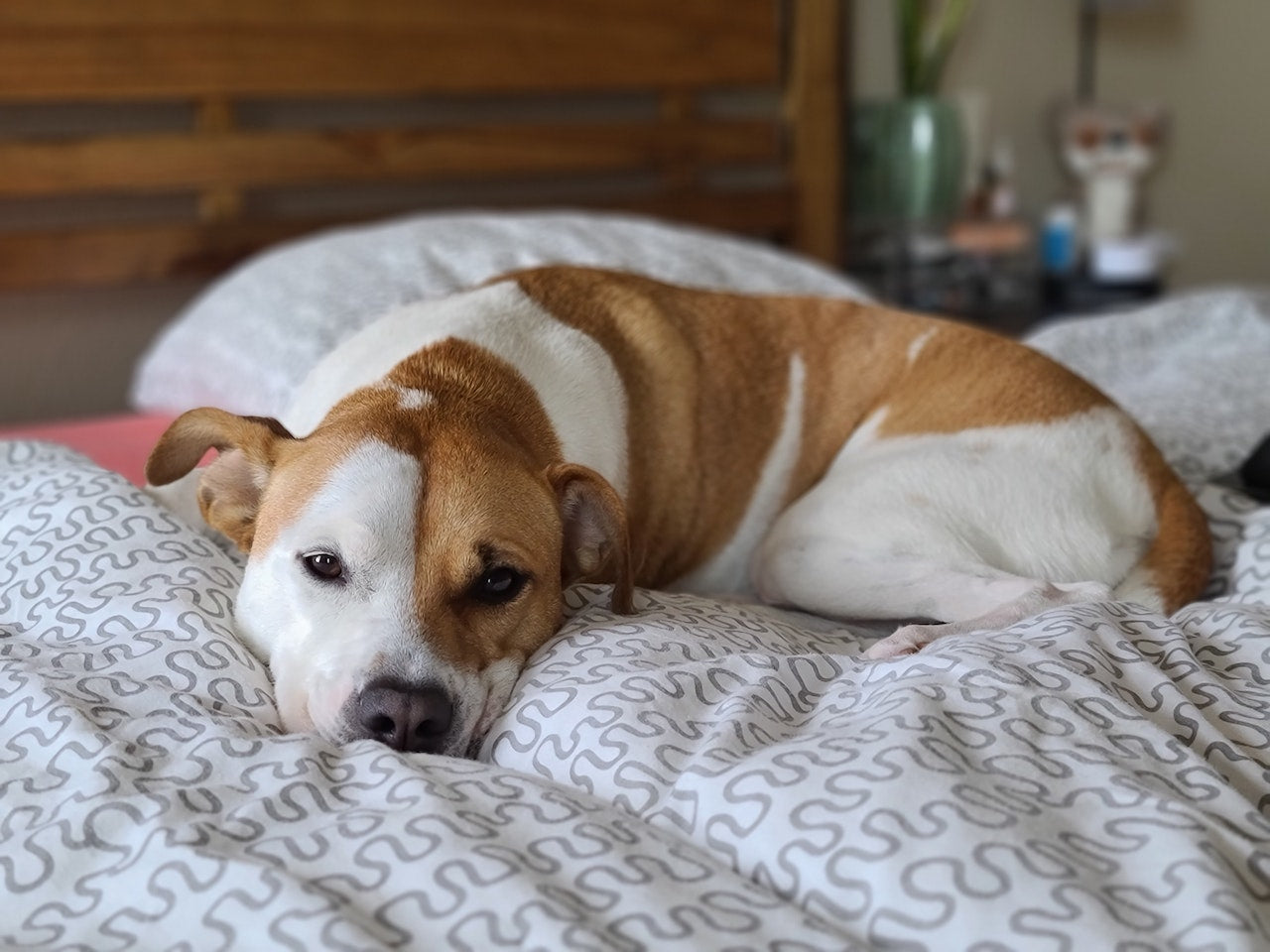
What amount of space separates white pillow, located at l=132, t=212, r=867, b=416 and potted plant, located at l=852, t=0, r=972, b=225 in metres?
1.36

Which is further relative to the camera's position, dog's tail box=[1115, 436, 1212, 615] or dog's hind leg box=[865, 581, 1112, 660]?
dog's tail box=[1115, 436, 1212, 615]

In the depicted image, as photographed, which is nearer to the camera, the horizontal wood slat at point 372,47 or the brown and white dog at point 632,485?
the brown and white dog at point 632,485

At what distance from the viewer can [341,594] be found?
170cm

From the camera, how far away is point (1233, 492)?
2.43 meters

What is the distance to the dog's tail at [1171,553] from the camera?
2.10m

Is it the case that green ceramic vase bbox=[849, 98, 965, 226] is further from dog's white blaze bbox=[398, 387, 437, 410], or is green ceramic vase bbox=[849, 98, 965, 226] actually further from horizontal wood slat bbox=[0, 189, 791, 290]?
dog's white blaze bbox=[398, 387, 437, 410]

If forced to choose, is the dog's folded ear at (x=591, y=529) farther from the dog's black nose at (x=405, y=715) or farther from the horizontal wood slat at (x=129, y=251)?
the horizontal wood slat at (x=129, y=251)

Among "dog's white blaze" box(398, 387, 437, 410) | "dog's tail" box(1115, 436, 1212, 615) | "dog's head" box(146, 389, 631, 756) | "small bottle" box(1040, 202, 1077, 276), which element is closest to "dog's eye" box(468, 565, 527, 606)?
"dog's head" box(146, 389, 631, 756)

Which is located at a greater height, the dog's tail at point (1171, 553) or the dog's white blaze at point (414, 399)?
the dog's white blaze at point (414, 399)

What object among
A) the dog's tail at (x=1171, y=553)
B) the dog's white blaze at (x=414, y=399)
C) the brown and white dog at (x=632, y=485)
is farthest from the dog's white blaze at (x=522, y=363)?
the dog's tail at (x=1171, y=553)

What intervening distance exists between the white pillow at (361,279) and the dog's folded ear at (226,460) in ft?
2.96

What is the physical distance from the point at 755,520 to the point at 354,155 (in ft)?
Result: 6.93

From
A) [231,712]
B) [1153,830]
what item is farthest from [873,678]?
[231,712]

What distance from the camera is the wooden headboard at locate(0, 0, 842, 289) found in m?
3.60
